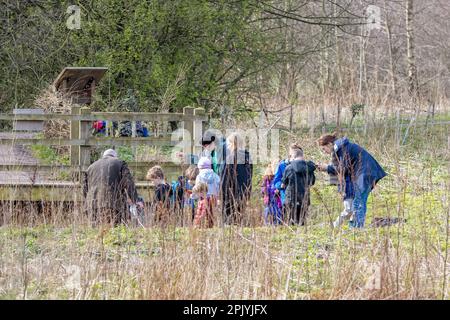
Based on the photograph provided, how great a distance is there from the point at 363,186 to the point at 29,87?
32.2 ft

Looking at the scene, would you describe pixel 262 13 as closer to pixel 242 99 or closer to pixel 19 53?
pixel 242 99

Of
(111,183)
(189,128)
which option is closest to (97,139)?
(189,128)

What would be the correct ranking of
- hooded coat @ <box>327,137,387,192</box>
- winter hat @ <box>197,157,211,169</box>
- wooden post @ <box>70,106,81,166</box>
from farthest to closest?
wooden post @ <box>70,106,81,166</box> < hooded coat @ <box>327,137,387,192</box> < winter hat @ <box>197,157,211,169</box>

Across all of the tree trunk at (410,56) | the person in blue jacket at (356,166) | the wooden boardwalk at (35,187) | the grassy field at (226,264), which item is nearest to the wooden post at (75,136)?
the wooden boardwalk at (35,187)

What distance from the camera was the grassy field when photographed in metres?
6.51

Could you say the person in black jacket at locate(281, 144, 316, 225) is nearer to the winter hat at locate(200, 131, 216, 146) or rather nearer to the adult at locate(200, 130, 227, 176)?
the adult at locate(200, 130, 227, 176)

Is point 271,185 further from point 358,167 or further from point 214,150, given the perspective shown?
point 358,167

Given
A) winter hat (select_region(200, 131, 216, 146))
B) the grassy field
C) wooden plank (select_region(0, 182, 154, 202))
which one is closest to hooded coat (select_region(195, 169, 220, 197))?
winter hat (select_region(200, 131, 216, 146))

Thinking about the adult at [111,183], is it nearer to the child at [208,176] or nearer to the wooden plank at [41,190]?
the child at [208,176]

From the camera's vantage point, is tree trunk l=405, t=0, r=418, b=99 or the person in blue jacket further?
tree trunk l=405, t=0, r=418, b=99

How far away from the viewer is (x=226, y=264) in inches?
271

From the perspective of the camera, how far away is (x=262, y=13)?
21266 millimetres

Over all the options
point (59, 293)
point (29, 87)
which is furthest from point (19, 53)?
point (59, 293)

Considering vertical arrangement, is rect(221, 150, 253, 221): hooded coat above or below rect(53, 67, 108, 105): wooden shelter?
below
